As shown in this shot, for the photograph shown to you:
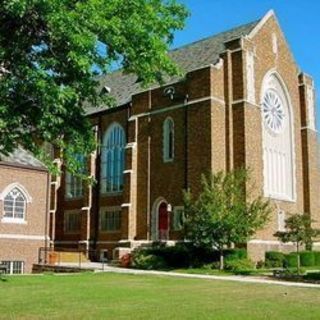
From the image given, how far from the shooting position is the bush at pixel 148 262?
106 feet

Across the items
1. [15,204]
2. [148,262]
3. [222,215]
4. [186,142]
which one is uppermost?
[186,142]

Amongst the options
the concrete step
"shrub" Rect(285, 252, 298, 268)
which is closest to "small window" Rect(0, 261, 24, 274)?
the concrete step

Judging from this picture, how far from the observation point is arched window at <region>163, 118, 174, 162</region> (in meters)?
39.6

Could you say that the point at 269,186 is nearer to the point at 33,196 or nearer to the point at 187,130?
the point at 187,130

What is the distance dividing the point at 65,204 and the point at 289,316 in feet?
117

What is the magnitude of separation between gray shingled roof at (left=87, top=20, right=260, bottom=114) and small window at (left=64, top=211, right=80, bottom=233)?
27.6ft

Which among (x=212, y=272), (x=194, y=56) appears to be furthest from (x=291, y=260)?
(x=194, y=56)

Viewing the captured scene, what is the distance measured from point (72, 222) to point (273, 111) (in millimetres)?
18065

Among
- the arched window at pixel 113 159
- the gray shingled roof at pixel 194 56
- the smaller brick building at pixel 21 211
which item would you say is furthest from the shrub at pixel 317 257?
the smaller brick building at pixel 21 211

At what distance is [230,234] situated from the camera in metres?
31.1

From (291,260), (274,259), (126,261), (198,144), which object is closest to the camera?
(126,261)

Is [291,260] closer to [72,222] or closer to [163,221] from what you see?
[163,221]

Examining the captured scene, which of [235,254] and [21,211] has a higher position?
[21,211]

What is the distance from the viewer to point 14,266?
32906 mm
